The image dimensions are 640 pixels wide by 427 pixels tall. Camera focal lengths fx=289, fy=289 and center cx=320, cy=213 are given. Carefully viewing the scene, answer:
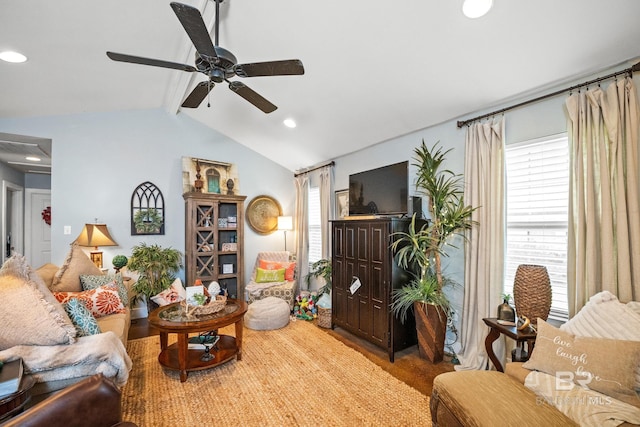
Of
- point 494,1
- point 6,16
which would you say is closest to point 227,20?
point 6,16

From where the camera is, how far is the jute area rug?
1.97m

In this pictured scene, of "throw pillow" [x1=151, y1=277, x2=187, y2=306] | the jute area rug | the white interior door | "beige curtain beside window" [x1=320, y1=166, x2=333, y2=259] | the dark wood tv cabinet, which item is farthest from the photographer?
the white interior door

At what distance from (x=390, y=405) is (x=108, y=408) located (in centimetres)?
175

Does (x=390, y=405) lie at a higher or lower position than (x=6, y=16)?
lower

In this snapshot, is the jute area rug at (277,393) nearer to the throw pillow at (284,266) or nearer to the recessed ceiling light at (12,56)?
the throw pillow at (284,266)

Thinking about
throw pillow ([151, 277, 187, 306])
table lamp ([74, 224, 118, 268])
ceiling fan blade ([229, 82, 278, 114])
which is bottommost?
throw pillow ([151, 277, 187, 306])

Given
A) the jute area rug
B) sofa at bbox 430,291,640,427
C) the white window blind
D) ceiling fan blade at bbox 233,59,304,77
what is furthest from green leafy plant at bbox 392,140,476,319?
the white window blind

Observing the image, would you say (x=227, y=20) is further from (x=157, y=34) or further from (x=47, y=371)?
(x=47, y=371)

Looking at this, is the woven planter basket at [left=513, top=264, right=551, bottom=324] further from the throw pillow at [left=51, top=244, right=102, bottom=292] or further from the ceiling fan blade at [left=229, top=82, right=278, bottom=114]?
the throw pillow at [left=51, top=244, right=102, bottom=292]

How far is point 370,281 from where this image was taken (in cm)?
306

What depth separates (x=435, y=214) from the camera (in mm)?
2791

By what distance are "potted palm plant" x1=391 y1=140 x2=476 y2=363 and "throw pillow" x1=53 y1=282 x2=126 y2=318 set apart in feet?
8.80

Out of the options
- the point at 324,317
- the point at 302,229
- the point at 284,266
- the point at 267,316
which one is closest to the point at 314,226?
the point at 302,229

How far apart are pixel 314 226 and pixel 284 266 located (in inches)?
34.1
